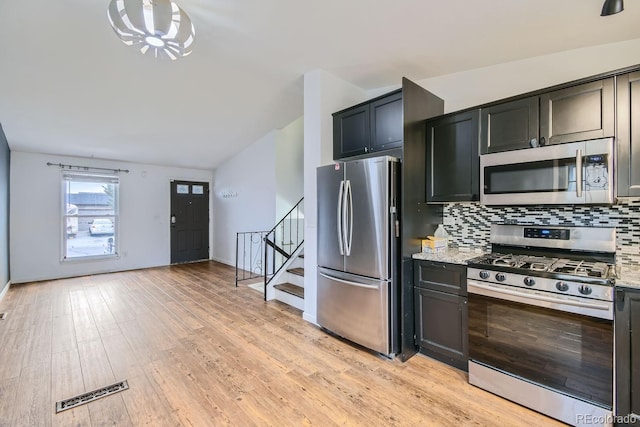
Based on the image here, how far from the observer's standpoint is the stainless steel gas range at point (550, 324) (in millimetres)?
1697

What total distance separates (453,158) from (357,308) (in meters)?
1.71

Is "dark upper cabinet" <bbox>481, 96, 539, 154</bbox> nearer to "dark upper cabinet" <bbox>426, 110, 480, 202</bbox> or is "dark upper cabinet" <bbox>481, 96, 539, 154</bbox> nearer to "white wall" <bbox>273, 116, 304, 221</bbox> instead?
"dark upper cabinet" <bbox>426, 110, 480, 202</bbox>

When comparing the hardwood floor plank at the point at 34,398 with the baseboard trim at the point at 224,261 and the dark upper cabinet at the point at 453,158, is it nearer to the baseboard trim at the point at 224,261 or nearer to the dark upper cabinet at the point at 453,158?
the dark upper cabinet at the point at 453,158

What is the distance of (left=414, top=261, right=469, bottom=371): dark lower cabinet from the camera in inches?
92.6

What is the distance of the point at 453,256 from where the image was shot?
8.31 ft

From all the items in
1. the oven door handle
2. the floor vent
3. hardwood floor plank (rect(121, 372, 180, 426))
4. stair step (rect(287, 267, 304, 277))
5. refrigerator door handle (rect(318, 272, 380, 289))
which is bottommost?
hardwood floor plank (rect(121, 372, 180, 426))

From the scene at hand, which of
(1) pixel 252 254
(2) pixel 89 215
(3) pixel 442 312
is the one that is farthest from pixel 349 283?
(2) pixel 89 215

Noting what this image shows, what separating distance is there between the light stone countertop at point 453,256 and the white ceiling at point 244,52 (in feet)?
6.06

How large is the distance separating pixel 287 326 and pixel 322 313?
0.50m

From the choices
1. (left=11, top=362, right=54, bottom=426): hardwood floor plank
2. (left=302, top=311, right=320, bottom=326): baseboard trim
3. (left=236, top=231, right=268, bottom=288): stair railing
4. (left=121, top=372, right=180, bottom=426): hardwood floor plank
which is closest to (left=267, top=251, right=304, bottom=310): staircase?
→ (left=302, top=311, right=320, bottom=326): baseboard trim

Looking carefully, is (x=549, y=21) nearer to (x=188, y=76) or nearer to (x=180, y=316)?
(x=188, y=76)

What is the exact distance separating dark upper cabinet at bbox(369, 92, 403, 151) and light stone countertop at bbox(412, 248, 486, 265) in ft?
3.57

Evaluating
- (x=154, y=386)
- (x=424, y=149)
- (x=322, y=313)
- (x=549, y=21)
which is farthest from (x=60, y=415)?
(x=549, y=21)

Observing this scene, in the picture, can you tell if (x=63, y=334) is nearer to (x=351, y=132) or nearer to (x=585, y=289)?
(x=351, y=132)
